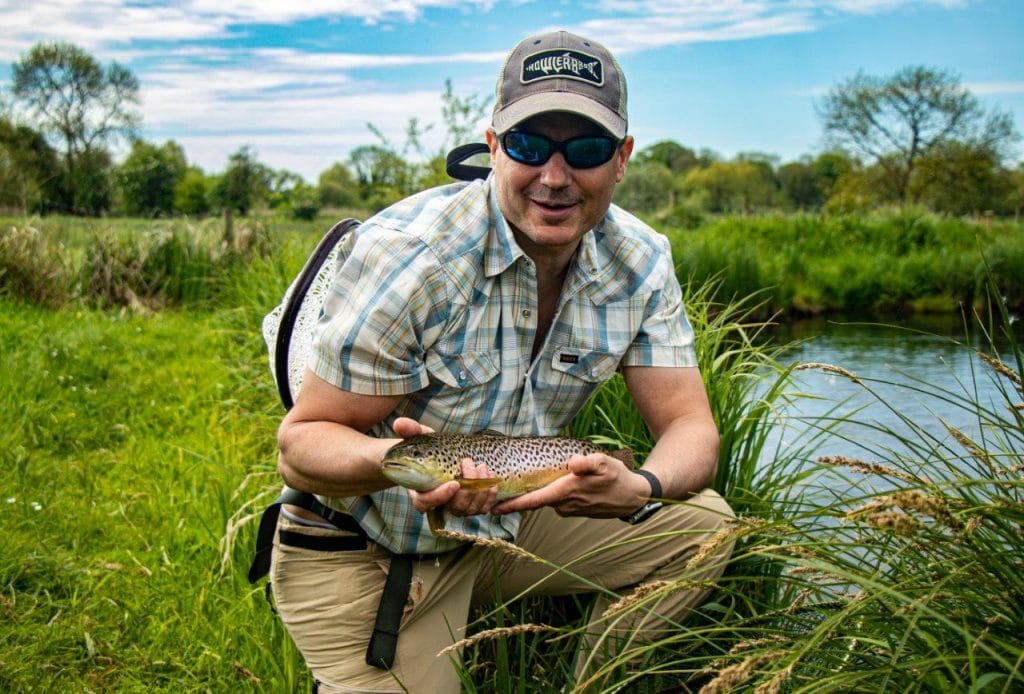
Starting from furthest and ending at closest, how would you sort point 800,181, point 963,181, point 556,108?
point 800,181
point 963,181
point 556,108

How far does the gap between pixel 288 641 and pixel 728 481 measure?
64.1 inches

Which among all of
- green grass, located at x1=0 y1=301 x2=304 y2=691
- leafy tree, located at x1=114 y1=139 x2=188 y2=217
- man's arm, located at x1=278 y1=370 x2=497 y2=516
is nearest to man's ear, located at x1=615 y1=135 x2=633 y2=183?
man's arm, located at x1=278 y1=370 x2=497 y2=516

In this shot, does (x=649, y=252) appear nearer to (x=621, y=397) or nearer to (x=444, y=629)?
(x=621, y=397)

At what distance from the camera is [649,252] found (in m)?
3.02

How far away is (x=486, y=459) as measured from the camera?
2.39 m

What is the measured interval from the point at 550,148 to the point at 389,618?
1.34 metres

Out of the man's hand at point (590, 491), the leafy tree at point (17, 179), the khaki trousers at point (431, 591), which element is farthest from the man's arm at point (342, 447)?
the leafy tree at point (17, 179)

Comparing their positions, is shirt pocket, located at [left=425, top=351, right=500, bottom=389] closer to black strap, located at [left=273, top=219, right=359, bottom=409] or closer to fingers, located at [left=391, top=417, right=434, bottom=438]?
fingers, located at [left=391, top=417, right=434, bottom=438]

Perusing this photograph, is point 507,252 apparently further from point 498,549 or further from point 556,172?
point 498,549

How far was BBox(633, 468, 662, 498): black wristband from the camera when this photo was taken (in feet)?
8.61

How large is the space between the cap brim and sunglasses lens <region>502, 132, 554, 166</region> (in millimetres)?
35

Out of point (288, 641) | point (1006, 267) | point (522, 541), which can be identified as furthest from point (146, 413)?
point (1006, 267)

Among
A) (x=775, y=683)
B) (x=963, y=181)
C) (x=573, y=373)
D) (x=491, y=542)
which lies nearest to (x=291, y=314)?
(x=573, y=373)

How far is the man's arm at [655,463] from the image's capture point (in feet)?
7.96
